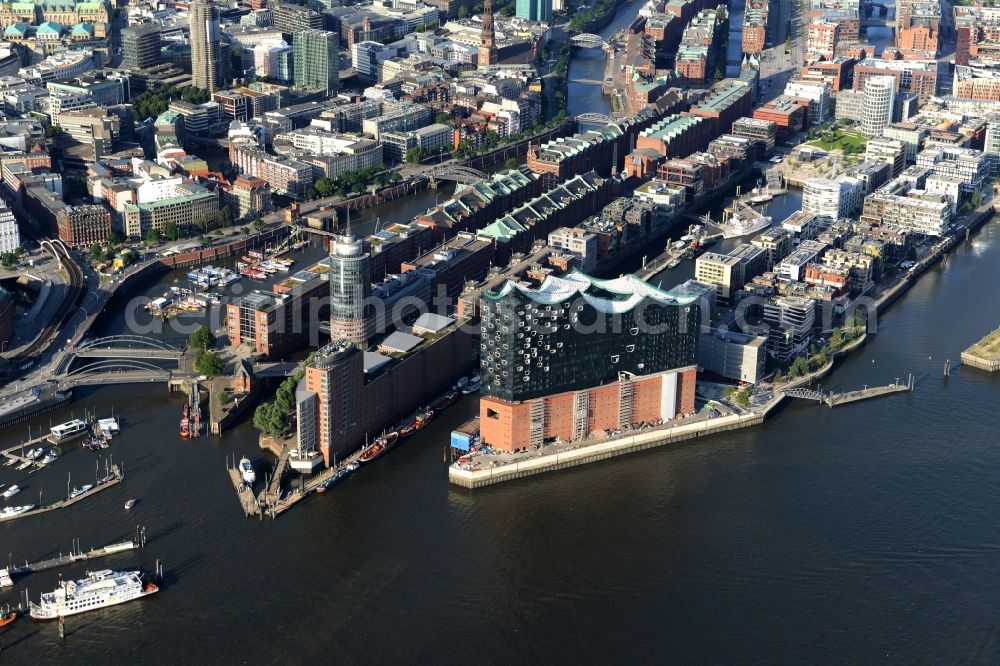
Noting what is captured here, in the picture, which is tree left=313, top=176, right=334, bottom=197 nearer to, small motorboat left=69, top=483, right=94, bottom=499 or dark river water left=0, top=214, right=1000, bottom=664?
dark river water left=0, top=214, right=1000, bottom=664

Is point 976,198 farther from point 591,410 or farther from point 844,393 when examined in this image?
point 591,410

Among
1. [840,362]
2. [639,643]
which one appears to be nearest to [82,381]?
[639,643]

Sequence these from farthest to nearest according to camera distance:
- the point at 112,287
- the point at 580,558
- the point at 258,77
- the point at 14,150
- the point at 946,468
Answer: the point at 258,77 → the point at 14,150 → the point at 112,287 → the point at 946,468 → the point at 580,558

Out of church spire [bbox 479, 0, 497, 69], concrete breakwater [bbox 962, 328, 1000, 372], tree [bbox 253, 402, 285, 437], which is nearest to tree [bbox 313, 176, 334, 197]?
tree [bbox 253, 402, 285, 437]

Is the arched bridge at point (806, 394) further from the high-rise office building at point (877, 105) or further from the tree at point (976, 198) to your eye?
the high-rise office building at point (877, 105)

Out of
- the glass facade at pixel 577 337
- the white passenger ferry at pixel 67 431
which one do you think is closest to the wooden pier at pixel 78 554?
the white passenger ferry at pixel 67 431

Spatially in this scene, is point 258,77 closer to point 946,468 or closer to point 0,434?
point 0,434
